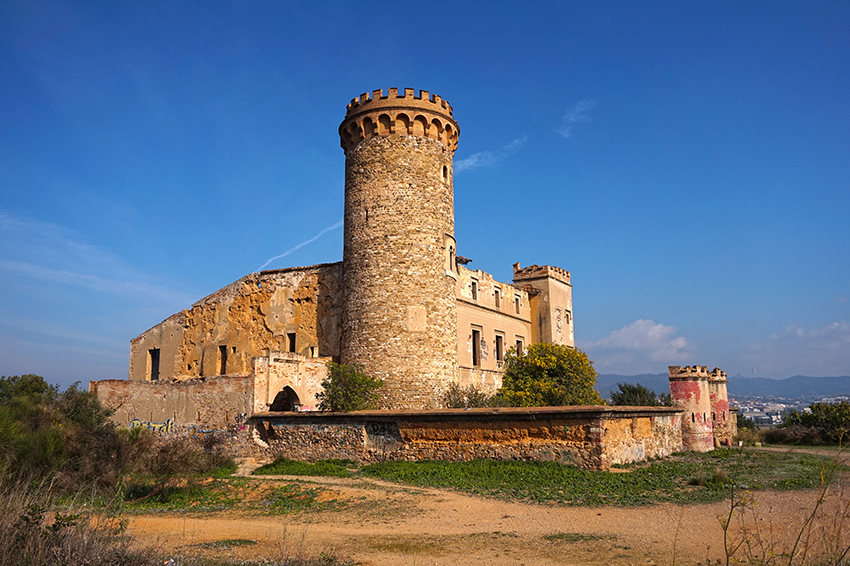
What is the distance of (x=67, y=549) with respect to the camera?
20.9 ft

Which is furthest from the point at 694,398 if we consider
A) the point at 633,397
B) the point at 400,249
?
the point at 400,249

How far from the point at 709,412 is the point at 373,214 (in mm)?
19431

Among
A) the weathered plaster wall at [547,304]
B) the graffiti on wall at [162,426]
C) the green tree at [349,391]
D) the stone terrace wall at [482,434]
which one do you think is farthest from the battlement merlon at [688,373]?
the graffiti on wall at [162,426]

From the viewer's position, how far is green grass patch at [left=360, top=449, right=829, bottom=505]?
12492 mm

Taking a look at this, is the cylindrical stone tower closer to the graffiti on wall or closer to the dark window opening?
the graffiti on wall

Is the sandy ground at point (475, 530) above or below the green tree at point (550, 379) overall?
below

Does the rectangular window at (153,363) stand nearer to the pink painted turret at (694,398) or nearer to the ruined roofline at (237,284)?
the ruined roofline at (237,284)

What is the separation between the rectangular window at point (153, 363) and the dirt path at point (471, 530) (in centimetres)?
2163

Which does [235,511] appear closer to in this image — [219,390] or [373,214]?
[219,390]

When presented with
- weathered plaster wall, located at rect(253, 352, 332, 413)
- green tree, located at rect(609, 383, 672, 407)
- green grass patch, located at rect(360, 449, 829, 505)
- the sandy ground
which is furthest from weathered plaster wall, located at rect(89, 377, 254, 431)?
green tree, located at rect(609, 383, 672, 407)

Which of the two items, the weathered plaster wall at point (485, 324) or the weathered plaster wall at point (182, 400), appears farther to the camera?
the weathered plaster wall at point (485, 324)

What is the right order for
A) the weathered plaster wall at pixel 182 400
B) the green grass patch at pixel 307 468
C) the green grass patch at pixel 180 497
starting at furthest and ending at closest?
the weathered plaster wall at pixel 182 400
the green grass patch at pixel 307 468
the green grass patch at pixel 180 497

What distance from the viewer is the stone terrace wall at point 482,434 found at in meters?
15.4

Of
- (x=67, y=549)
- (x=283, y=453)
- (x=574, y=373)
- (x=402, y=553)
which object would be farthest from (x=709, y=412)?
(x=67, y=549)
